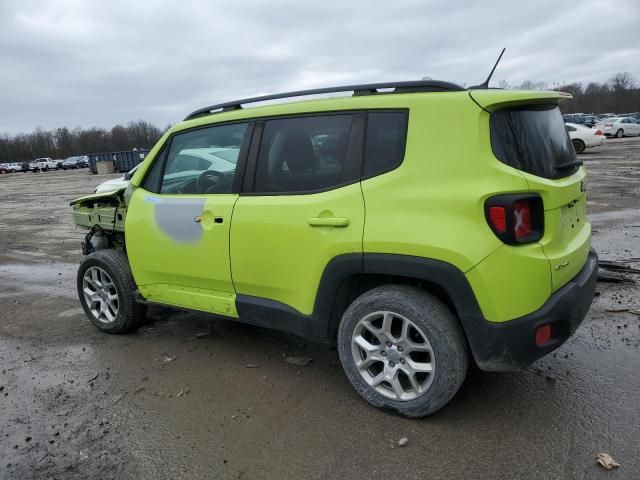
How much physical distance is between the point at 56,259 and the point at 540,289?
7579 millimetres

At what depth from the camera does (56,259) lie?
7.98m

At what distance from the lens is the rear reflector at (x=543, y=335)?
261 centimetres

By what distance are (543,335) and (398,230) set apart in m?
0.93

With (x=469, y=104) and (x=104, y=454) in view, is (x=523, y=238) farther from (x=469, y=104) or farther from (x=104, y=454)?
(x=104, y=454)

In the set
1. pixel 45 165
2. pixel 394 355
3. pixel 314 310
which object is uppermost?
pixel 45 165

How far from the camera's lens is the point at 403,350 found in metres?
2.89

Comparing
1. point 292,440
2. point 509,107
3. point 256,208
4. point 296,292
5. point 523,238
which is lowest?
point 292,440

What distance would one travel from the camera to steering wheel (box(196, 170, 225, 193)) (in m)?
3.66

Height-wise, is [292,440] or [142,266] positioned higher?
Answer: [142,266]

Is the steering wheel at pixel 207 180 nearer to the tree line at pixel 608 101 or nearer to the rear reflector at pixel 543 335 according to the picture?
the rear reflector at pixel 543 335

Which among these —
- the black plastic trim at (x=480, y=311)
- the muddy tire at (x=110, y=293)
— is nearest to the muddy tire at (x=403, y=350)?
the black plastic trim at (x=480, y=311)

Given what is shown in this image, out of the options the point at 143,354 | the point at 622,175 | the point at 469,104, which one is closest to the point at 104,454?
the point at 143,354

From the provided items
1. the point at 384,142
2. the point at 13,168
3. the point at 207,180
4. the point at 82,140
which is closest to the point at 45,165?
the point at 13,168

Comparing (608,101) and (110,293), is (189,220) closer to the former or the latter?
(110,293)
